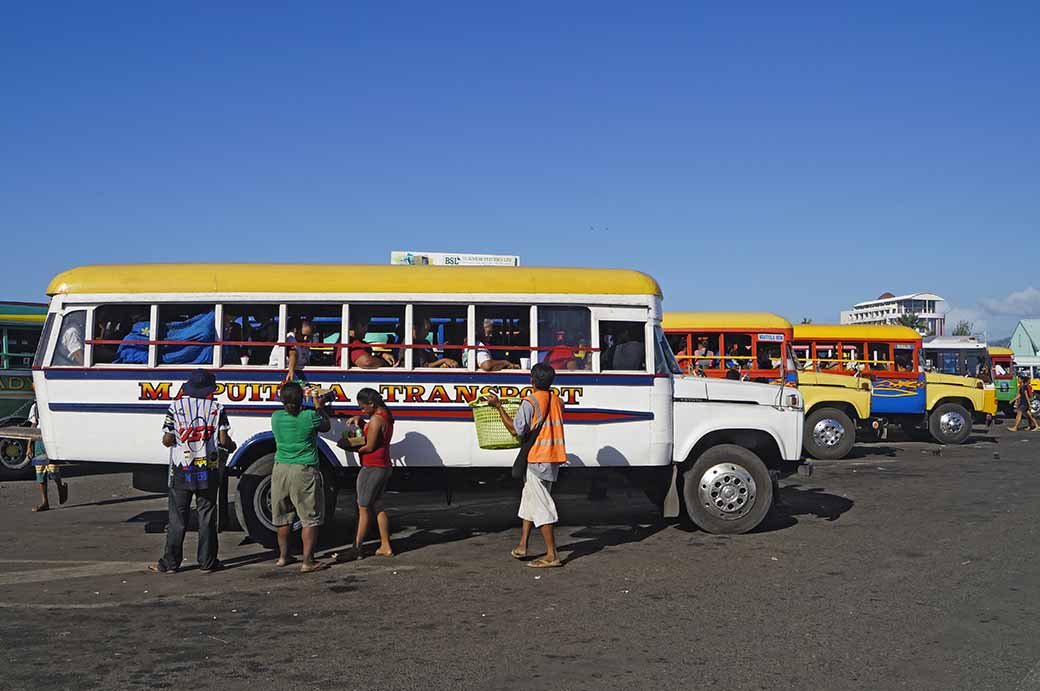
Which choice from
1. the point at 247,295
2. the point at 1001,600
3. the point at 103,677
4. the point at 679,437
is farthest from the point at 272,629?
the point at 1001,600

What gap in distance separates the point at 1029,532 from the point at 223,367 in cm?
857

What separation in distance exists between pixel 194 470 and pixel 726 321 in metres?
11.0

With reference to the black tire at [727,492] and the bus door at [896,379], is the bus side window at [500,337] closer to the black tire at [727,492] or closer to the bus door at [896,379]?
the black tire at [727,492]

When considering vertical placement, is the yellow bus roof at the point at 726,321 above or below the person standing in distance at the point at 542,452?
above

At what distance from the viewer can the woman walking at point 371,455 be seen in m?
8.55

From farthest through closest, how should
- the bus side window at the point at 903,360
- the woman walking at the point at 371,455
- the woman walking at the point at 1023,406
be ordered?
the woman walking at the point at 1023,406 < the bus side window at the point at 903,360 < the woman walking at the point at 371,455

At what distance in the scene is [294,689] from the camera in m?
5.18

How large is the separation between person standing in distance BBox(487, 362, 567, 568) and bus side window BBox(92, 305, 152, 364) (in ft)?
12.4

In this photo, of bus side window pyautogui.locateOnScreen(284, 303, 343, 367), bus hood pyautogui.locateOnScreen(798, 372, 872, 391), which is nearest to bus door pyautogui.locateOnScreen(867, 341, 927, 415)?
bus hood pyautogui.locateOnScreen(798, 372, 872, 391)

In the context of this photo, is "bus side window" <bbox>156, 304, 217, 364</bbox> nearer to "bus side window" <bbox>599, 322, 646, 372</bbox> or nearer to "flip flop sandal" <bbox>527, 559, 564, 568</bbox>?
"flip flop sandal" <bbox>527, 559, 564, 568</bbox>

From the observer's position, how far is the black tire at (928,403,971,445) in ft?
68.8

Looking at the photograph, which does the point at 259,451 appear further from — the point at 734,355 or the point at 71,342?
the point at 734,355

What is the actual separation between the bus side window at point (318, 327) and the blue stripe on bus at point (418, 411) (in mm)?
579

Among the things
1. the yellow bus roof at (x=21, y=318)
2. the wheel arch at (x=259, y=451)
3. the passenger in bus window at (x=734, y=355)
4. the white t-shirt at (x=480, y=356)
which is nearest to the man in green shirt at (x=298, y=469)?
the wheel arch at (x=259, y=451)
